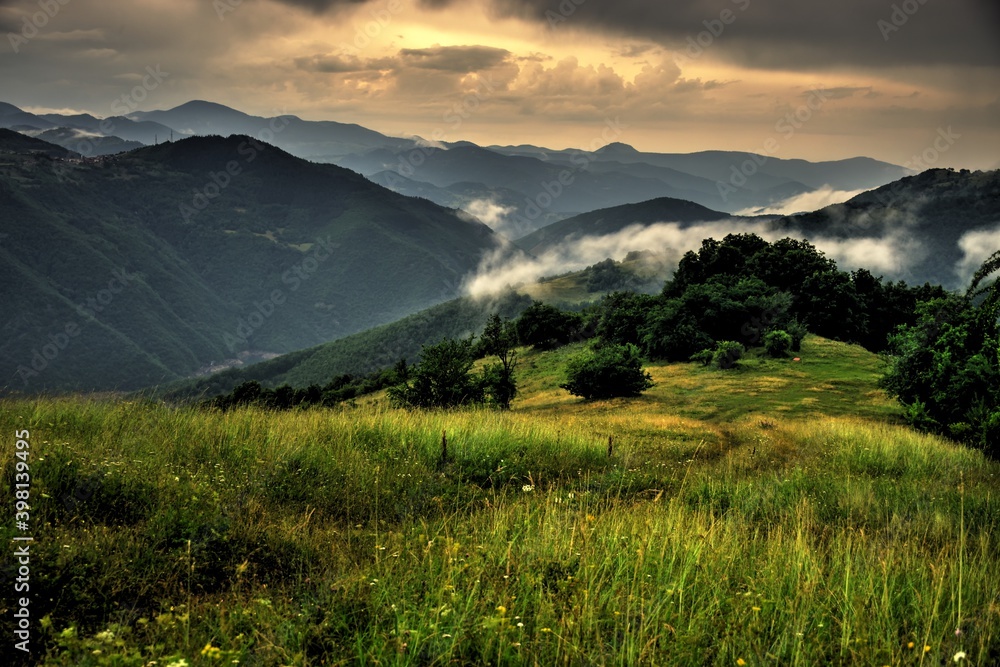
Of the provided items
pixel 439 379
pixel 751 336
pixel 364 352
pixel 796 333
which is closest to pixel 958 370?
pixel 439 379

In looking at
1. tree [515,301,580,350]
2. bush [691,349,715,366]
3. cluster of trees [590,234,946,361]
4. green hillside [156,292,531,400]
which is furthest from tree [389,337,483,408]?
green hillside [156,292,531,400]

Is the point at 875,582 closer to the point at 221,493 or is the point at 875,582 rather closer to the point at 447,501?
the point at 447,501

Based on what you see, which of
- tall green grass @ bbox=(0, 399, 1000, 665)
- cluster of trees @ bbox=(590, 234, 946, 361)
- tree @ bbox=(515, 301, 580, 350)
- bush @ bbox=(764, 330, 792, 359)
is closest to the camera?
tall green grass @ bbox=(0, 399, 1000, 665)

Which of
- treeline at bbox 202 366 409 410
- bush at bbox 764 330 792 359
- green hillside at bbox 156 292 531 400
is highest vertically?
bush at bbox 764 330 792 359

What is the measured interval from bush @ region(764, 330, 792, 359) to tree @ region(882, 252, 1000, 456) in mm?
12734

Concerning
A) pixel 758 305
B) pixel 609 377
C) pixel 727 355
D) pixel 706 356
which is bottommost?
pixel 609 377

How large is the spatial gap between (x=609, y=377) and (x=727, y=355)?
884 centimetres

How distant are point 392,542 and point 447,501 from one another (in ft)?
6.10

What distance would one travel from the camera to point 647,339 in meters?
44.8

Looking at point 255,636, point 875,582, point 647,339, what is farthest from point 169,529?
point 647,339

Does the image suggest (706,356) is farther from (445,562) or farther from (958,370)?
(445,562)

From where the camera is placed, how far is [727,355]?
36.5m

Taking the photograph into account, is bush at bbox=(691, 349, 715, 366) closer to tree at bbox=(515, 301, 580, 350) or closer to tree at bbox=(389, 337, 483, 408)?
tree at bbox=(389, 337, 483, 408)

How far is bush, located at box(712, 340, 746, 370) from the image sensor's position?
1437 inches
